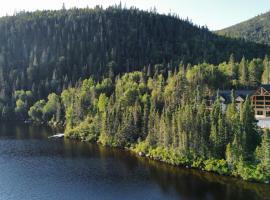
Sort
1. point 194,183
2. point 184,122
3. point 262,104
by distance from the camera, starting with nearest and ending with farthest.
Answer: point 194,183 → point 184,122 → point 262,104

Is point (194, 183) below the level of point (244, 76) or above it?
below

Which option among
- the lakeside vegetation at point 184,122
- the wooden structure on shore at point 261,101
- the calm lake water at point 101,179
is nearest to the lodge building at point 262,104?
the wooden structure on shore at point 261,101

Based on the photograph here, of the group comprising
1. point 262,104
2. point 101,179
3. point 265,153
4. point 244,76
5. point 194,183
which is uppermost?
point 244,76

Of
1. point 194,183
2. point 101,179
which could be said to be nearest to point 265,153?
point 194,183

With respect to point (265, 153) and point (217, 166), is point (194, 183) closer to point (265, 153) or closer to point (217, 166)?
point (217, 166)

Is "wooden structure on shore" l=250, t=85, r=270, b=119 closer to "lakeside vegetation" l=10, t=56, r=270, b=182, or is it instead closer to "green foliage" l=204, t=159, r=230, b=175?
"lakeside vegetation" l=10, t=56, r=270, b=182

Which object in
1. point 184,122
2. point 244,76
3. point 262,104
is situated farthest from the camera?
point 244,76
